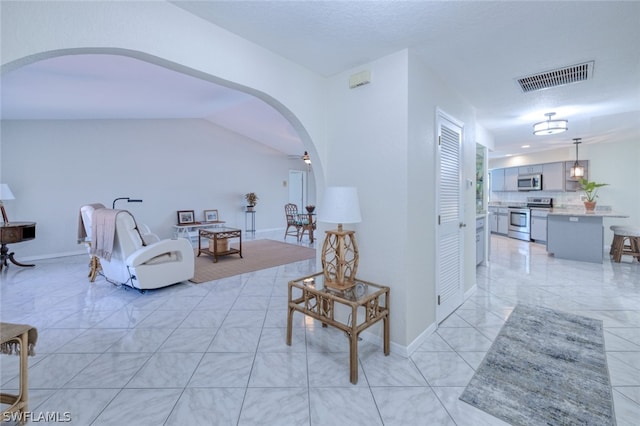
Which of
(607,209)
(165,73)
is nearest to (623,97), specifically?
(607,209)

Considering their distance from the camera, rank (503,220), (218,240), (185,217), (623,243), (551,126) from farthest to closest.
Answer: (503,220) → (185,217) → (218,240) → (623,243) → (551,126)

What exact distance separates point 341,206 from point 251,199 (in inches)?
257

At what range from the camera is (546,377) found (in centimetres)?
192

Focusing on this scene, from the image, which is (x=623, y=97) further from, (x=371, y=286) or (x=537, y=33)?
(x=371, y=286)

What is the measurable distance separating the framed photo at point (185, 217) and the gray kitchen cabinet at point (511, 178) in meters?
8.99

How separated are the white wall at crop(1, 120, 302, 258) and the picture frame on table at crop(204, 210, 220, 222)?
136 millimetres

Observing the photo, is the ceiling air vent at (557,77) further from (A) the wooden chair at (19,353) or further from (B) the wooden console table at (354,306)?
(A) the wooden chair at (19,353)

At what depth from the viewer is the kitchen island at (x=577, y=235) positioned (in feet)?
16.3

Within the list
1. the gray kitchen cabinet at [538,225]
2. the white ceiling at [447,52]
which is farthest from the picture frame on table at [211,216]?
the gray kitchen cabinet at [538,225]

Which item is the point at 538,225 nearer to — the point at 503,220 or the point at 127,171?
the point at 503,220

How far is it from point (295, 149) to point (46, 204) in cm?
586

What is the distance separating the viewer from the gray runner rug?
5.26 feet

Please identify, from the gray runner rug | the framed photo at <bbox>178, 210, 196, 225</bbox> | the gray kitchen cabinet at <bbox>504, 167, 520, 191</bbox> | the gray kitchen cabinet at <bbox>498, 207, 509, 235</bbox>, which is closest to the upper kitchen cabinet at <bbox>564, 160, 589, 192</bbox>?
the gray kitchen cabinet at <bbox>504, 167, 520, 191</bbox>

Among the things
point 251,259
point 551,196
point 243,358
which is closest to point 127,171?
point 251,259
